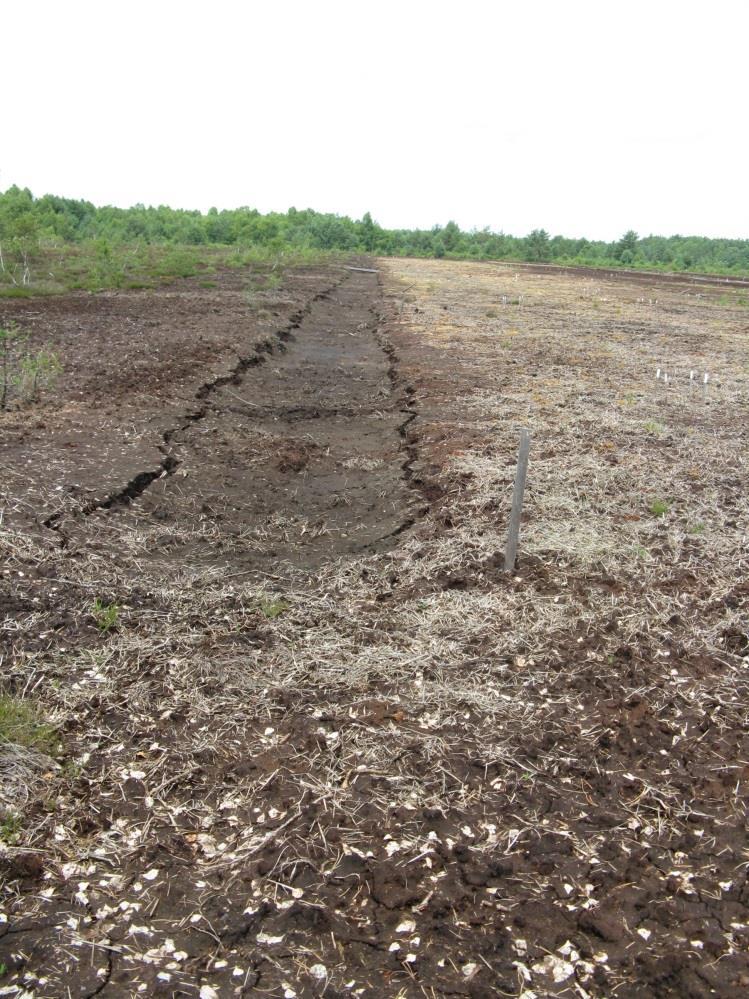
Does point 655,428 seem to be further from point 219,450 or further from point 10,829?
point 10,829

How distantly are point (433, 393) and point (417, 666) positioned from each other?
292 inches

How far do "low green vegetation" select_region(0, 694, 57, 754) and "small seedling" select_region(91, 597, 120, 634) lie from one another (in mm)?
859

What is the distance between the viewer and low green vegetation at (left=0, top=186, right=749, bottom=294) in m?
27.2

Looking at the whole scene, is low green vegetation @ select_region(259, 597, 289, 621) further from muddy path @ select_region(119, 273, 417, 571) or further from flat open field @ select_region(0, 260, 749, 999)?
muddy path @ select_region(119, 273, 417, 571)

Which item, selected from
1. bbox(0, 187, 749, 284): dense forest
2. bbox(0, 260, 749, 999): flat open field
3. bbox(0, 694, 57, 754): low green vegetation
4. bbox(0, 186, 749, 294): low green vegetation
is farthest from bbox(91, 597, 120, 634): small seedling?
bbox(0, 187, 749, 284): dense forest

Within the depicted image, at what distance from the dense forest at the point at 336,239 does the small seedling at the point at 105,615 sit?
128ft

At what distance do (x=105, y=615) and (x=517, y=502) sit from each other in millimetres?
2745

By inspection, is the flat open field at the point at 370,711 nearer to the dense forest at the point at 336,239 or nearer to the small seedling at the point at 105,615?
the small seedling at the point at 105,615

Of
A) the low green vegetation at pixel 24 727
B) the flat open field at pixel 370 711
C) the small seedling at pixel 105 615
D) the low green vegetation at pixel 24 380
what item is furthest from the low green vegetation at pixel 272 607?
the low green vegetation at pixel 24 380

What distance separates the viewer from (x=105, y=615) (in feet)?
15.3

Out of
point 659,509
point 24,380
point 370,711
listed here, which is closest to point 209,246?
point 24,380

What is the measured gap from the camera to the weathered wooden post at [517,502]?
5.07m

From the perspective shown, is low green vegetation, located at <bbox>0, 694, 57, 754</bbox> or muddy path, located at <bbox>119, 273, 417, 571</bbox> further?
muddy path, located at <bbox>119, 273, 417, 571</bbox>

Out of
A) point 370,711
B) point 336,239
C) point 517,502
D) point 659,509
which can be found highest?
point 336,239
